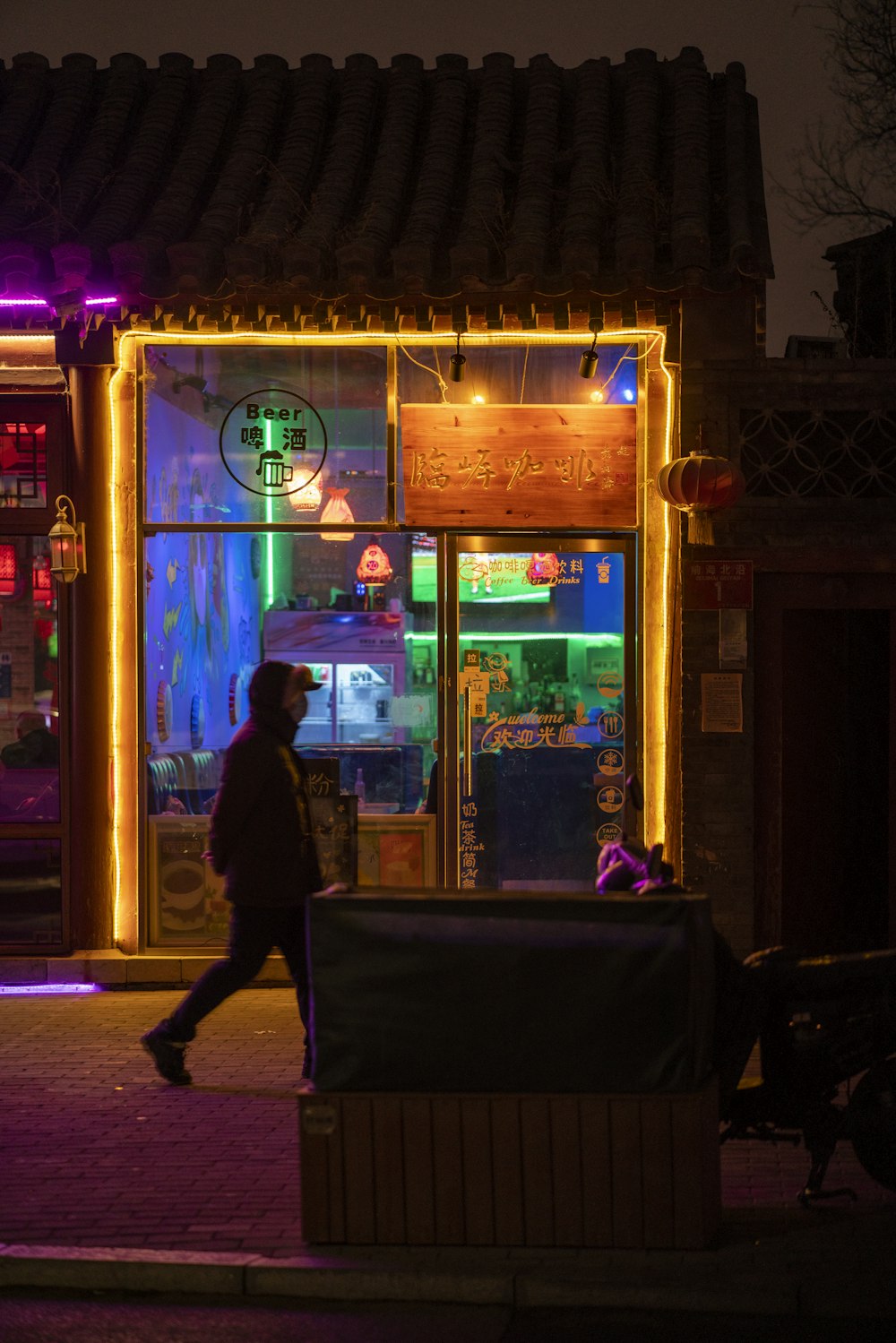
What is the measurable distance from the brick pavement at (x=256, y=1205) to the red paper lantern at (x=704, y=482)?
13.5 feet

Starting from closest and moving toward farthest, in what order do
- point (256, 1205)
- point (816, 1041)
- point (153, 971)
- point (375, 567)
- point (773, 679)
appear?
1. point (816, 1041)
2. point (256, 1205)
3. point (773, 679)
4. point (153, 971)
5. point (375, 567)

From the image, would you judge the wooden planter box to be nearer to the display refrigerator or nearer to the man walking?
the man walking

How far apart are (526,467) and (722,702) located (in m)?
2.15

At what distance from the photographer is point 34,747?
9.85 meters

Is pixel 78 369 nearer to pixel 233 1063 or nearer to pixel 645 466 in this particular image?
pixel 645 466

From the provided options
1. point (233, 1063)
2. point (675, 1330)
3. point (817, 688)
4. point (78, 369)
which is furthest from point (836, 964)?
point (78, 369)

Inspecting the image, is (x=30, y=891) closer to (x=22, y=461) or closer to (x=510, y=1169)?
(x=22, y=461)

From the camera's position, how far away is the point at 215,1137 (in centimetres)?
654

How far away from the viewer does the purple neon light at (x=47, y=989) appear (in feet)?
31.3

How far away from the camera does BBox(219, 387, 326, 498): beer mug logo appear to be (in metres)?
9.91

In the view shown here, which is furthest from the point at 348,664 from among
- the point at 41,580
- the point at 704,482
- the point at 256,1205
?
the point at 256,1205

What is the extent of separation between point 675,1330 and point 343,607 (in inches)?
244

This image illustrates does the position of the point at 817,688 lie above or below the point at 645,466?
below

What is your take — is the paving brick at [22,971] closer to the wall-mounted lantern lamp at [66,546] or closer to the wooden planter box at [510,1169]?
the wall-mounted lantern lamp at [66,546]
